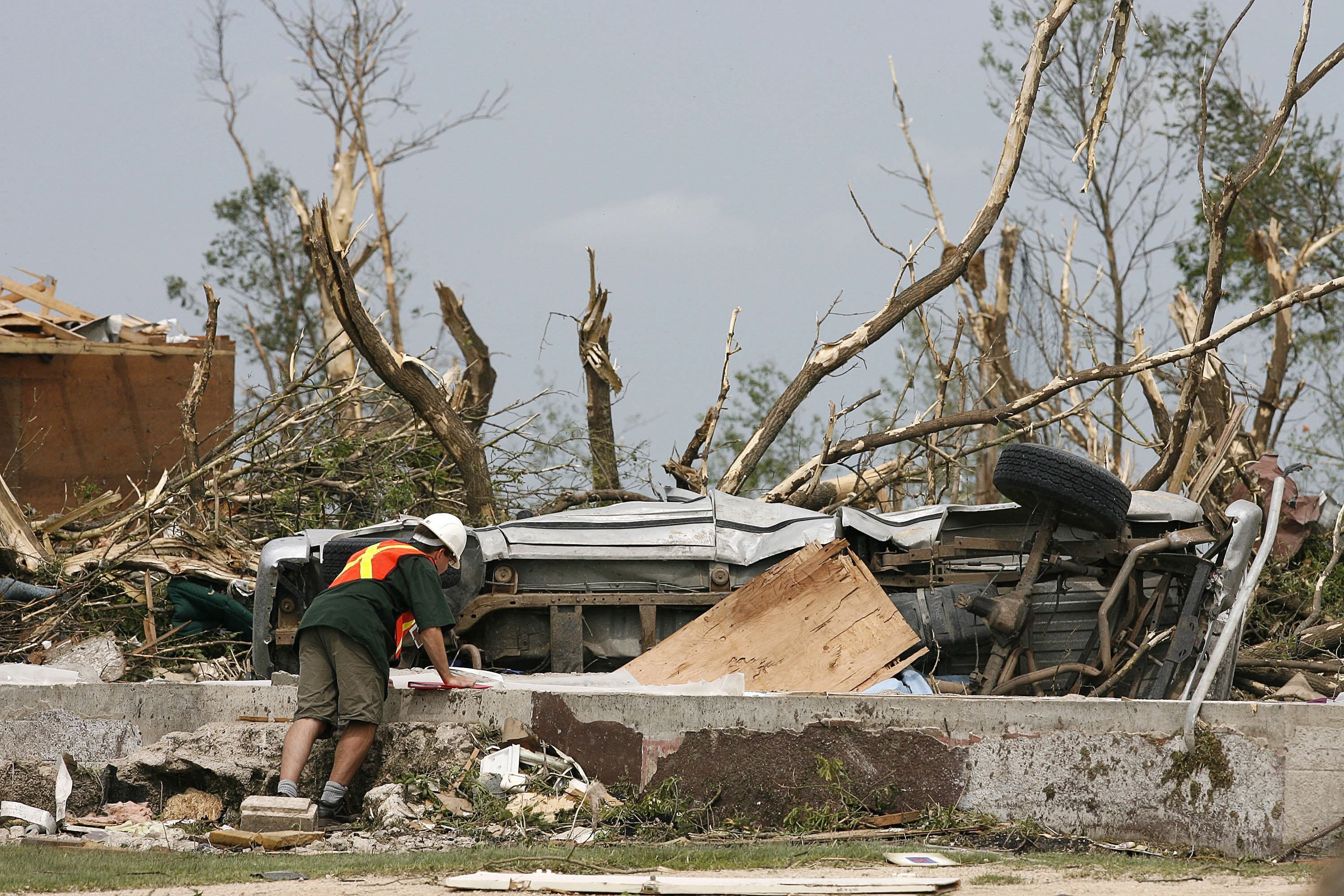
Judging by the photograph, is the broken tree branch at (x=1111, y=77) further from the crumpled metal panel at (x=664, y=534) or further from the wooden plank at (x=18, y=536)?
the wooden plank at (x=18, y=536)

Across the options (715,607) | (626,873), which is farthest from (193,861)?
(715,607)

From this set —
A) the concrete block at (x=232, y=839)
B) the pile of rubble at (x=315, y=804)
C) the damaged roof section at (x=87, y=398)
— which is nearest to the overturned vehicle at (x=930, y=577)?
the pile of rubble at (x=315, y=804)

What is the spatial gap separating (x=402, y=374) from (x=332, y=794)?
15.6 ft

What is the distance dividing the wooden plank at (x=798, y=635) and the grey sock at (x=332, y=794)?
6.83 feet

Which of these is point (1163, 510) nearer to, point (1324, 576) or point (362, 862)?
point (1324, 576)

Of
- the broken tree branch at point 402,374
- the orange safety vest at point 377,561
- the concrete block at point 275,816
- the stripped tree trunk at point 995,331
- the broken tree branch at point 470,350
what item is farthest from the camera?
the stripped tree trunk at point 995,331

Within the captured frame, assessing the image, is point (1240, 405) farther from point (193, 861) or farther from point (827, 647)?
point (193, 861)

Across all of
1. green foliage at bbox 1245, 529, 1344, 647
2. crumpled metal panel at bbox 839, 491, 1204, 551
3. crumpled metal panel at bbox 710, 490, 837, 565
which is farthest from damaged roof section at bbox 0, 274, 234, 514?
green foliage at bbox 1245, 529, 1344, 647

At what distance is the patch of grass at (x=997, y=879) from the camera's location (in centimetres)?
498

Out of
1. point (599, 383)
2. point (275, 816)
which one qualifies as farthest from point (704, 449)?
point (275, 816)

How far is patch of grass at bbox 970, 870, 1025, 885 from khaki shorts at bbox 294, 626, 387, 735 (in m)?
3.04

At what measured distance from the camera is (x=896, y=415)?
1257cm

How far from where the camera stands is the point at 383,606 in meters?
6.70

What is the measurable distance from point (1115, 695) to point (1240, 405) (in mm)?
3776
